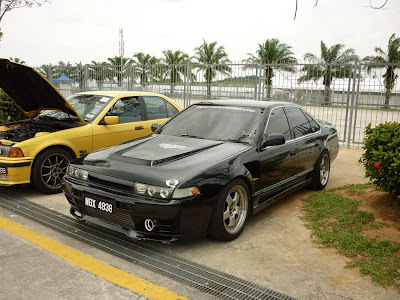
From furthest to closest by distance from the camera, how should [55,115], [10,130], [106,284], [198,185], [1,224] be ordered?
[55,115]
[10,130]
[1,224]
[198,185]
[106,284]

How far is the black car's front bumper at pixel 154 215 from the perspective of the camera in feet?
11.1

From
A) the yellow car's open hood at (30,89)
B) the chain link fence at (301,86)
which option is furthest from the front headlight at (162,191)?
the chain link fence at (301,86)

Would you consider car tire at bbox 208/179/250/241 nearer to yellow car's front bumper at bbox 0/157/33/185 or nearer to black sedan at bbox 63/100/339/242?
black sedan at bbox 63/100/339/242

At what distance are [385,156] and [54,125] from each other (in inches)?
186

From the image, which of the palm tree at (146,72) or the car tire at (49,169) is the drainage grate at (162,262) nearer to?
the car tire at (49,169)

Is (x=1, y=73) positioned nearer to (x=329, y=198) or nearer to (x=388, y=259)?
(x=329, y=198)

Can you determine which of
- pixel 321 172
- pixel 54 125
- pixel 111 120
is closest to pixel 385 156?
pixel 321 172

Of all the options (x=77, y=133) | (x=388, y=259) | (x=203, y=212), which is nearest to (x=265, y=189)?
(x=203, y=212)

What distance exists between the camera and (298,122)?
545 centimetres

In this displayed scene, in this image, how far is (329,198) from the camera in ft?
17.2

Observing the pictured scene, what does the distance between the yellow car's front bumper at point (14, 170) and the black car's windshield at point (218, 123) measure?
6.19 ft

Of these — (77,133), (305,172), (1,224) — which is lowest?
(1,224)

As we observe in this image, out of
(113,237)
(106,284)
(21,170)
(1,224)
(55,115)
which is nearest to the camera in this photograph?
(106,284)

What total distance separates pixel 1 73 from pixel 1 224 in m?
2.46
